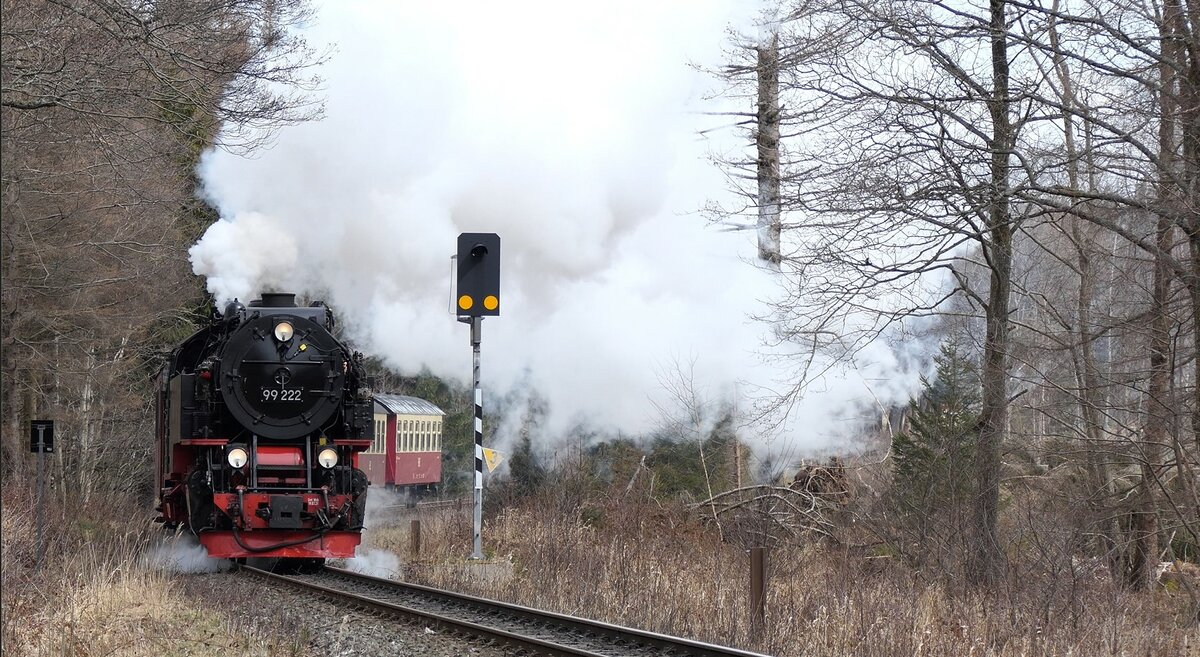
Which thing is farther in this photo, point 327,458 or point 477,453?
point 327,458

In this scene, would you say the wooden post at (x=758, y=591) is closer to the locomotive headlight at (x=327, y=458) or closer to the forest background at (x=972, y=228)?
the forest background at (x=972, y=228)

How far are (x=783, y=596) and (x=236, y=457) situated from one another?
6.24 meters

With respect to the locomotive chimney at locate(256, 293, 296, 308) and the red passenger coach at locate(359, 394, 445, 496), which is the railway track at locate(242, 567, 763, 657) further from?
the red passenger coach at locate(359, 394, 445, 496)

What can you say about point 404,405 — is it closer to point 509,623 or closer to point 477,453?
point 477,453

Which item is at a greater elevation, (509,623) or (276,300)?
(276,300)

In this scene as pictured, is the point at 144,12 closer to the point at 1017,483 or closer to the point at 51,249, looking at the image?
the point at 51,249

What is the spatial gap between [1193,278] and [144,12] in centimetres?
873

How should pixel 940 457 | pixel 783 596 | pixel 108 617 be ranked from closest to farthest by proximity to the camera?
pixel 108 617, pixel 783 596, pixel 940 457

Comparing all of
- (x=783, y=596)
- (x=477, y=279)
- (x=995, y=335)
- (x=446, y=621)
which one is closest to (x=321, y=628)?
(x=446, y=621)

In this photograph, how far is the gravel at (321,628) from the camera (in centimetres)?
807

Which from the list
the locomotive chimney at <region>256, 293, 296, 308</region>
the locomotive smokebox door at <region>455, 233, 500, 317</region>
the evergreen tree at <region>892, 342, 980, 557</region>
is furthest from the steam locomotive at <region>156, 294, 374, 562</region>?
the evergreen tree at <region>892, 342, 980, 557</region>

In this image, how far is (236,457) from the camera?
40.9 feet

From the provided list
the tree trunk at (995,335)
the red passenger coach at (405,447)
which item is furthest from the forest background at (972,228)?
the red passenger coach at (405,447)

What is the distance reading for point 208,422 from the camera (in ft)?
41.3
